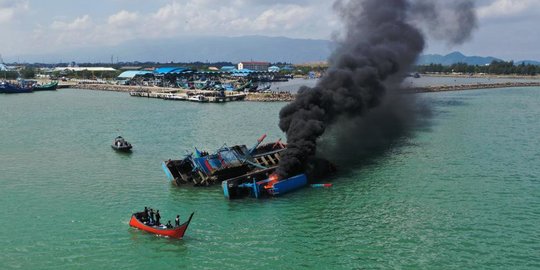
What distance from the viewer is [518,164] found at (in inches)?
1732

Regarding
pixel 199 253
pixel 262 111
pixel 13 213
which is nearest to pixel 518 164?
pixel 199 253

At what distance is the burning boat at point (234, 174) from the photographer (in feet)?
110

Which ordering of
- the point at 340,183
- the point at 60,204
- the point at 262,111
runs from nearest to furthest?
the point at 60,204 → the point at 340,183 → the point at 262,111

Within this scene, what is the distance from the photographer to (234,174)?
37969 millimetres

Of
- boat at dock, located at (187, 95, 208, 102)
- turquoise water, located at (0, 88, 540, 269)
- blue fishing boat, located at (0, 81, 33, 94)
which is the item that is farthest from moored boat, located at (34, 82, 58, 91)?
A: turquoise water, located at (0, 88, 540, 269)

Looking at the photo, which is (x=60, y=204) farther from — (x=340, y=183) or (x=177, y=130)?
(x=177, y=130)

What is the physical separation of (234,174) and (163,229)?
11758 mm

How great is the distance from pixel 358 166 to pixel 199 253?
21.8 meters

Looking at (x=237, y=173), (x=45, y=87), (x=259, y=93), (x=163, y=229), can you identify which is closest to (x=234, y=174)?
(x=237, y=173)

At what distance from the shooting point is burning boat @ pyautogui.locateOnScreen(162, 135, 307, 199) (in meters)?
33.6

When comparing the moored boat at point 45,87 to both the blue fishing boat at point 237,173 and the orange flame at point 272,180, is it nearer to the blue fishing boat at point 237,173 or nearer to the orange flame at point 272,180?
the blue fishing boat at point 237,173

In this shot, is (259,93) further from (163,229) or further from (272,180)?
(163,229)

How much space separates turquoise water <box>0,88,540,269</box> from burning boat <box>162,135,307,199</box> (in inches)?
36.3

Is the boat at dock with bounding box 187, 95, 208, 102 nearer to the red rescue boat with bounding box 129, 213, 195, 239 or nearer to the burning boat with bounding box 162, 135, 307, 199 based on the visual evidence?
the burning boat with bounding box 162, 135, 307, 199
